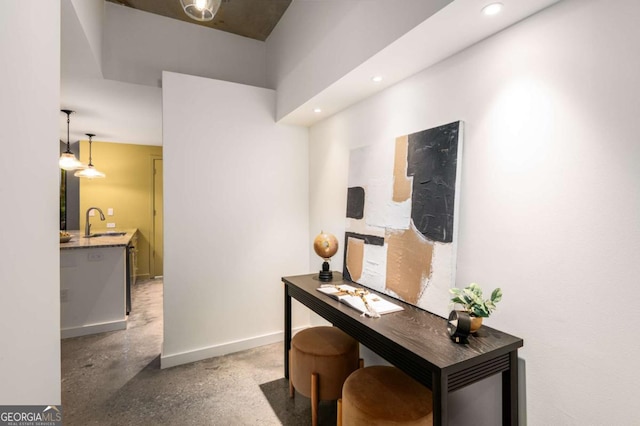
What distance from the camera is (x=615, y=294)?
1.12 m

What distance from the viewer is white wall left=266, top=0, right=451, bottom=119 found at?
158 cm

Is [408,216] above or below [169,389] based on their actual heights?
above

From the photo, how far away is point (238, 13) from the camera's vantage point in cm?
300

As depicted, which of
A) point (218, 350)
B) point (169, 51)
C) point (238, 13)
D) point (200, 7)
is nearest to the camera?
point (200, 7)

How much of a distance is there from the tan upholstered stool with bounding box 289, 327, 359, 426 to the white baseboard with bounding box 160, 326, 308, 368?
1.02 m

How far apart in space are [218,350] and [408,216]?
7.12 feet

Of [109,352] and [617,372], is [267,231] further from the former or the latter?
[617,372]

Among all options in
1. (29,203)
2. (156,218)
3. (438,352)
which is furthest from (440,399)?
(156,218)

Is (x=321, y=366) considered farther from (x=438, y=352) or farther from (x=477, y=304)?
(x=477, y=304)

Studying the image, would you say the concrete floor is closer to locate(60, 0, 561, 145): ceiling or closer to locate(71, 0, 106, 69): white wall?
locate(60, 0, 561, 145): ceiling

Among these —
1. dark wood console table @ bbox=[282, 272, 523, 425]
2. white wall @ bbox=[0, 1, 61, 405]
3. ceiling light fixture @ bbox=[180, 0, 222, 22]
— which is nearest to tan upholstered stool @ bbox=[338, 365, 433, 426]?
dark wood console table @ bbox=[282, 272, 523, 425]

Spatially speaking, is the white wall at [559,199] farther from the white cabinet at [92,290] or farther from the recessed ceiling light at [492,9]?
the white cabinet at [92,290]

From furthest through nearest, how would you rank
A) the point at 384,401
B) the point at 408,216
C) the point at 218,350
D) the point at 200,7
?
the point at 218,350
the point at 408,216
the point at 200,7
the point at 384,401

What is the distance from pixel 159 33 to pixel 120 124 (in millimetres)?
1742
